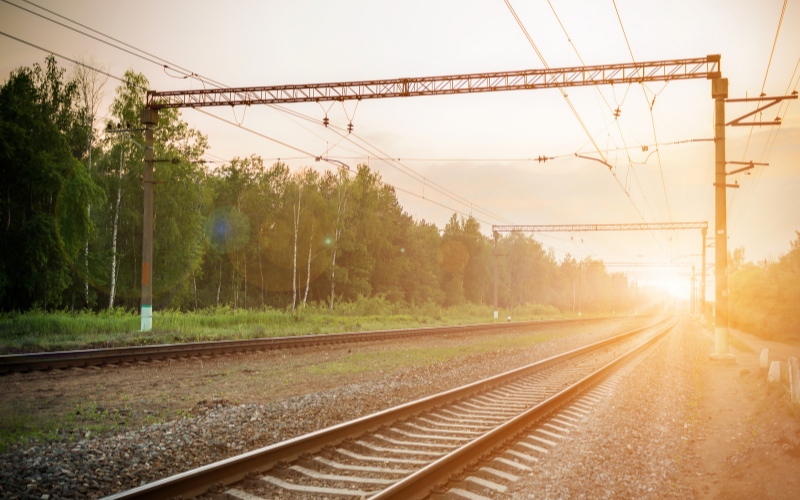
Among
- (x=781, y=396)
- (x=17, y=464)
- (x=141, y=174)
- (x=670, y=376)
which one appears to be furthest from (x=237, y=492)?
(x=141, y=174)

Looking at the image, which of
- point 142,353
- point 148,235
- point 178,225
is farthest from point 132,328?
point 178,225

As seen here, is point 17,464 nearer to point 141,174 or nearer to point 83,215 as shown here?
point 83,215

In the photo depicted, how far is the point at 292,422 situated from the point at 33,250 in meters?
23.4

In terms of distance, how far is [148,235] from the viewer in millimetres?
21516

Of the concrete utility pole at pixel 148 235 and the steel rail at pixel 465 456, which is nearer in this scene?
the steel rail at pixel 465 456

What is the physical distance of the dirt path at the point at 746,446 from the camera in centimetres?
604

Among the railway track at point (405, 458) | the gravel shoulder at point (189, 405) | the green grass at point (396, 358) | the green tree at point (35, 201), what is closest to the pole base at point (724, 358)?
the gravel shoulder at point (189, 405)

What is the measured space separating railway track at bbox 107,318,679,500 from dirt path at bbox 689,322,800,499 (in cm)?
206

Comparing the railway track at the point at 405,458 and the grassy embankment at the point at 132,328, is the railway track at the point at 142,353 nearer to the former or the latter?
the grassy embankment at the point at 132,328

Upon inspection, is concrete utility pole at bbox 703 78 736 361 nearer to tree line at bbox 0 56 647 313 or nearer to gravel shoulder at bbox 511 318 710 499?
gravel shoulder at bbox 511 318 710 499

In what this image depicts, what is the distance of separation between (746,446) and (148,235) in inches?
871

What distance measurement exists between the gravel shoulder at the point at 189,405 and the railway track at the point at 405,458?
0.90 metres

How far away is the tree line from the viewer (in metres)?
25.7

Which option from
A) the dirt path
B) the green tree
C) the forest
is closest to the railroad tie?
the dirt path
